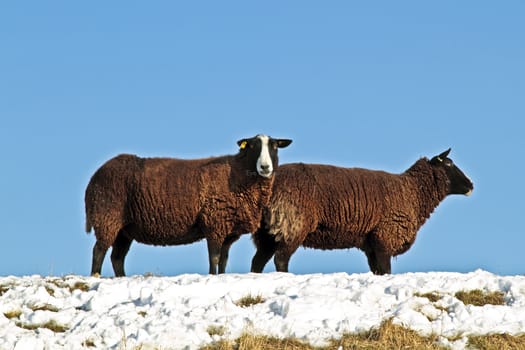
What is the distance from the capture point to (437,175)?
2325 cm

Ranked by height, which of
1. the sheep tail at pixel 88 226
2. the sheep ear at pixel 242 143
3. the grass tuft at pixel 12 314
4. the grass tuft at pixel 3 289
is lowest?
the grass tuft at pixel 12 314

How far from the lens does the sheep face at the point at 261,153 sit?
18984mm

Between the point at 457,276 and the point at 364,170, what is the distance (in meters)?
7.45

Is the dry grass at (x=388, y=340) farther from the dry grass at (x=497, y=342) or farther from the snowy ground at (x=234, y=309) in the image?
the dry grass at (x=497, y=342)

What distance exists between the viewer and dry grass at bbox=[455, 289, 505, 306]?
13.4m

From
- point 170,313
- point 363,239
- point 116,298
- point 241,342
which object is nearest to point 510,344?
point 241,342

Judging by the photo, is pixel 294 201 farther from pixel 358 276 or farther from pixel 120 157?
pixel 358 276

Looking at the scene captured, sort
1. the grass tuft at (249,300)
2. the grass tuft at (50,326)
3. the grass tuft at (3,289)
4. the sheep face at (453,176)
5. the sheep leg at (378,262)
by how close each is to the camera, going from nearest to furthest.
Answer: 1. the grass tuft at (50,326)
2. the grass tuft at (249,300)
3. the grass tuft at (3,289)
4. the sheep leg at (378,262)
5. the sheep face at (453,176)

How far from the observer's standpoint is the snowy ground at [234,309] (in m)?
12.1

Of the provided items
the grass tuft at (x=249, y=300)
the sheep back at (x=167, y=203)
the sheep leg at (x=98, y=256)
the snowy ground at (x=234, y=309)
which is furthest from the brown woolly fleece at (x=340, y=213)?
the grass tuft at (x=249, y=300)

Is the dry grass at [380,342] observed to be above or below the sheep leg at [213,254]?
below

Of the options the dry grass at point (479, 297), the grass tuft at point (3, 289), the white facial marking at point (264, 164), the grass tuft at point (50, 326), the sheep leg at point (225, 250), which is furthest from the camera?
the white facial marking at point (264, 164)

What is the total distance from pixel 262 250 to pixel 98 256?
4074 millimetres

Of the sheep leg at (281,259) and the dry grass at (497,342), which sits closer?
the dry grass at (497,342)
